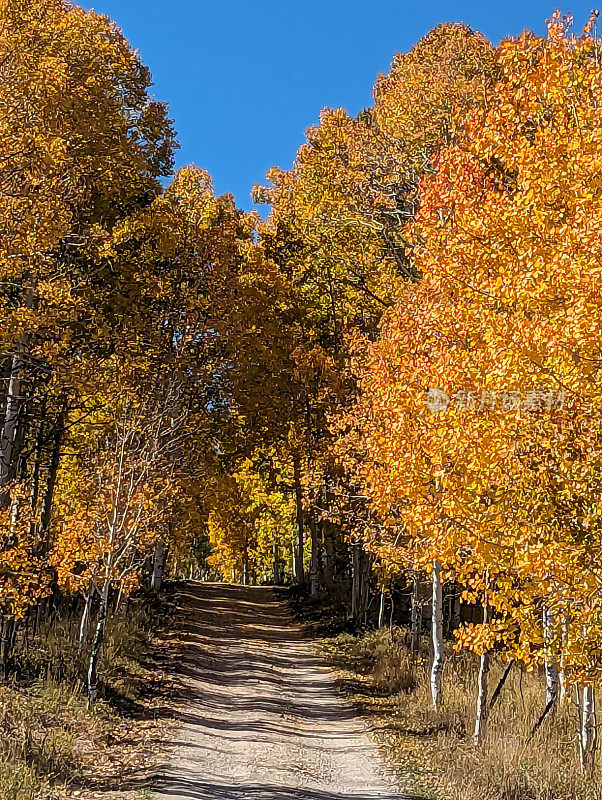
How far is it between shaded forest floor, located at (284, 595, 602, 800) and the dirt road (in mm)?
480

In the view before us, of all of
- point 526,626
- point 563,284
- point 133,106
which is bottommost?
point 526,626

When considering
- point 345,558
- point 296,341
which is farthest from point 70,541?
point 345,558

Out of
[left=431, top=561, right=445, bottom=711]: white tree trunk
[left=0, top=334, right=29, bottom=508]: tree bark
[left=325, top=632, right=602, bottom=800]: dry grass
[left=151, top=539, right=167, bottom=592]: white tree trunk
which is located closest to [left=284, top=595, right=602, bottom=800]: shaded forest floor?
[left=325, top=632, right=602, bottom=800]: dry grass

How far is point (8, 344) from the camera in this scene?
1427 centimetres

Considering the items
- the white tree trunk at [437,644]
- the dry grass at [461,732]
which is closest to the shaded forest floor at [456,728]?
the dry grass at [461,732]

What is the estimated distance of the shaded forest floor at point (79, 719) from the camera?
870 cm

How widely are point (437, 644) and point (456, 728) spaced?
1677 millimetres

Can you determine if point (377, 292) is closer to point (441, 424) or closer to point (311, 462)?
point (311, 462)

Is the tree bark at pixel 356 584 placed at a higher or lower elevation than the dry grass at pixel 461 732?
higher

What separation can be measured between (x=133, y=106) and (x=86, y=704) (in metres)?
12.4

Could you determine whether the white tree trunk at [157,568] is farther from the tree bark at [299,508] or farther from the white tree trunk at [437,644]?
the white tree trunk at [437,644]

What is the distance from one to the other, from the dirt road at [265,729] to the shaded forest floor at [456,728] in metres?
0.48

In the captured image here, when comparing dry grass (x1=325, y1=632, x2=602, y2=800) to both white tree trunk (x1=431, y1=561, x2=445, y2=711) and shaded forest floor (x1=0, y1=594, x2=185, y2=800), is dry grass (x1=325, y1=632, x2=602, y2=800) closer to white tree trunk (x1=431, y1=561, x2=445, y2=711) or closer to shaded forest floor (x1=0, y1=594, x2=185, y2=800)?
white tree trunk (x1=431, y1=561, x2=445, y2=711)

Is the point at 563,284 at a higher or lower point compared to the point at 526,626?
higher
